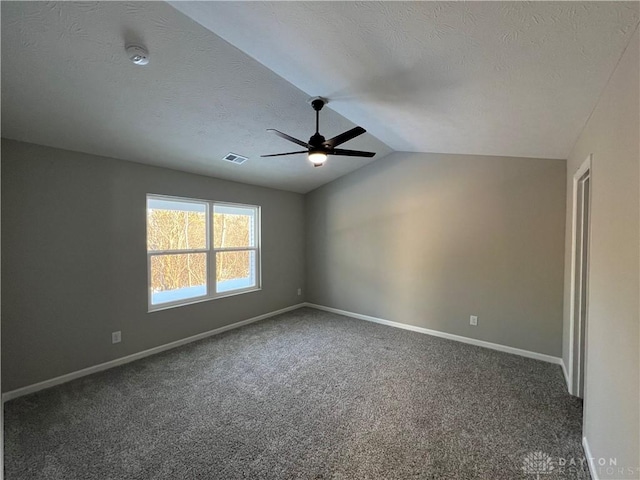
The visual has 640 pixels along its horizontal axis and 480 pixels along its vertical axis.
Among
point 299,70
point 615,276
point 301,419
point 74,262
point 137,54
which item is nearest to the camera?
point 615,276

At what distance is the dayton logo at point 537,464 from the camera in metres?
1.85

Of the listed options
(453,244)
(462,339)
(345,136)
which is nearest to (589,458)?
(462,339)

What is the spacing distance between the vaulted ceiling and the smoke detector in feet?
0.13

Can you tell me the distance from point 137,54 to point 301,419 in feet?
9.34

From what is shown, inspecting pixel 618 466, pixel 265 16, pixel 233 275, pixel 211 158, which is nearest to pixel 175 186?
pixel 211 158

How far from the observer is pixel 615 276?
1.54 m

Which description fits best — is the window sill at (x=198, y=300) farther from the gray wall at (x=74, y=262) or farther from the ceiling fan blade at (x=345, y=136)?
the ceiling fan blade at (x=345, y=136)

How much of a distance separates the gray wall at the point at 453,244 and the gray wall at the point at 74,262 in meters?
2.51

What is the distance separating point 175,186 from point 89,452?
9.23 feet

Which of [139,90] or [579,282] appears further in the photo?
[579,282]

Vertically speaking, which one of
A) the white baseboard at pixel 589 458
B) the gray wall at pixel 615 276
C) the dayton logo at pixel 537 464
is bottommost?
the dayton logo at pixel 537 464

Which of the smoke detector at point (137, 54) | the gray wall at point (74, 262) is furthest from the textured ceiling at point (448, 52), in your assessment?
the gray wall at point (74, 262)

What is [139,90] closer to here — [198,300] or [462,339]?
[198,300]

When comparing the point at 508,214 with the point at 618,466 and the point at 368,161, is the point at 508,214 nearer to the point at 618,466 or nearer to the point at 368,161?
the point at 368,161
